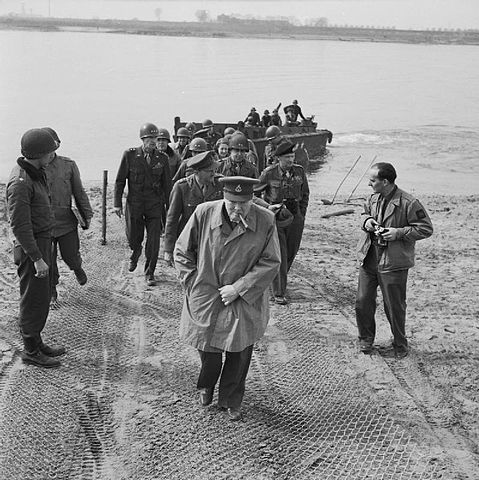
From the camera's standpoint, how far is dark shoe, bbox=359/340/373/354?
6.79 m

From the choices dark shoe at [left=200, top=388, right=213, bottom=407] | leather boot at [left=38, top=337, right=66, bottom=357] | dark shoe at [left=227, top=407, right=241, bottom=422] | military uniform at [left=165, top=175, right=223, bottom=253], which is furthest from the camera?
military uniform at [left=165, top=175, right=223, bottom=253]

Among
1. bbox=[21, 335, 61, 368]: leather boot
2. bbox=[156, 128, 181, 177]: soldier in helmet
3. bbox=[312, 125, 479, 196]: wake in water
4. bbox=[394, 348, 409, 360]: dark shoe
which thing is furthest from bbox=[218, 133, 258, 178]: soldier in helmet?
bbox=[312, 125, 479, 196]: wake in water

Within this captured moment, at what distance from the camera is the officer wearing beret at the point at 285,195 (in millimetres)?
8031

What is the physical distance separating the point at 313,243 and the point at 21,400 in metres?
6.50

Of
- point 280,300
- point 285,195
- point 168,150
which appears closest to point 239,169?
point 285,195

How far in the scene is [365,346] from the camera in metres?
6.82

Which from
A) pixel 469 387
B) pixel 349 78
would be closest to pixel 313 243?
pixel 469 387

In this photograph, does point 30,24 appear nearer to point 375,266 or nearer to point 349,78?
point 349,78

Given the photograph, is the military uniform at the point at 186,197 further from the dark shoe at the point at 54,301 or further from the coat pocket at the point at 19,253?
the coat pocket at the point at 19,253

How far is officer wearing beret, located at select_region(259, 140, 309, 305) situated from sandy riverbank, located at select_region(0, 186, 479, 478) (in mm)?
320

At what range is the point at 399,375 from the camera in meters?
6.37

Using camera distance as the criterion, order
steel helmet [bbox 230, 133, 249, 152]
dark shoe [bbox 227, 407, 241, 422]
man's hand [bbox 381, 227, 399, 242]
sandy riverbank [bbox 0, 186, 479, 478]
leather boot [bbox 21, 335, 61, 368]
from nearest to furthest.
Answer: dark shoe [bbox 227, 407, 241, 422], sandy riverbank [bbox 0, 186, 479, 478], leather boot [bbox 21, 335, 61, 368], man's hand [bbox 381, 227, 399, 242], steel helmet [bbox 230, 133, 249, 152]

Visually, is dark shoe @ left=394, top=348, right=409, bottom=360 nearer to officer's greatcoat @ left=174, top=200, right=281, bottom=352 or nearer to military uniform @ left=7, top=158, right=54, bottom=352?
officer's greatcoat @ left=174, top=200, right=281, bottom=352

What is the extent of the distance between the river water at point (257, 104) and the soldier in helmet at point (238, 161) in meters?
11.9
